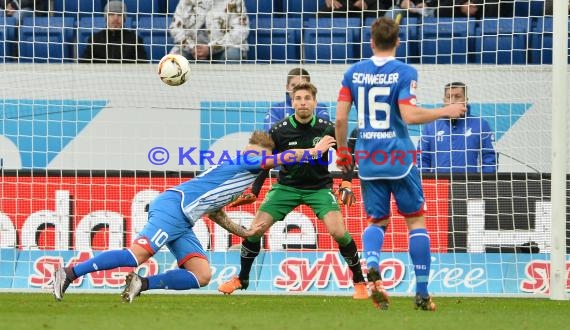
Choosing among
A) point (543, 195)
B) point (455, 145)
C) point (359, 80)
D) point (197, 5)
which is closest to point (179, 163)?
point (197, 5)

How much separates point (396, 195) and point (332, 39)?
5082 millimetres

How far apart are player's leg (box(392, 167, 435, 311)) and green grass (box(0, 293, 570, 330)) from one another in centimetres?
21

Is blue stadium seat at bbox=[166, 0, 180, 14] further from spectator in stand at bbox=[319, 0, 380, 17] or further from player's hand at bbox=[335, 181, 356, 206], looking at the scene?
player's hand at bbox=[335, 181, 356, 206]

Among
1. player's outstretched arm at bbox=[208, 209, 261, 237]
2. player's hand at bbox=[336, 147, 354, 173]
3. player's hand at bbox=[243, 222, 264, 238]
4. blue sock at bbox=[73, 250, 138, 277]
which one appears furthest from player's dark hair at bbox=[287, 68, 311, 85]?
blue sock at bbox=[73, 250, 138, 277]

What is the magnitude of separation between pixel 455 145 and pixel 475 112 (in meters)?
0.74

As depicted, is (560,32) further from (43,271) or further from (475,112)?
(43,271)

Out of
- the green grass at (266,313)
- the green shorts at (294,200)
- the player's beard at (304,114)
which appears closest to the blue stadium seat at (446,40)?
the player's beard at (304,114)

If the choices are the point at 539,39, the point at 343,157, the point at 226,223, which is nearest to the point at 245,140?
the point at 539,39

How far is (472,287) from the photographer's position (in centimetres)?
1222

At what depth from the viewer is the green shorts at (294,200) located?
1136cm

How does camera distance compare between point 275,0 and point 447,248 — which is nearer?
point 447,248

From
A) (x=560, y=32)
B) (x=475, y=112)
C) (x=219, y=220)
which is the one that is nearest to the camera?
(x=219, y=220)

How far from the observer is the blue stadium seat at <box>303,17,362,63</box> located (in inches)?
535

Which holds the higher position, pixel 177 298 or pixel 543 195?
pixel 543 195
